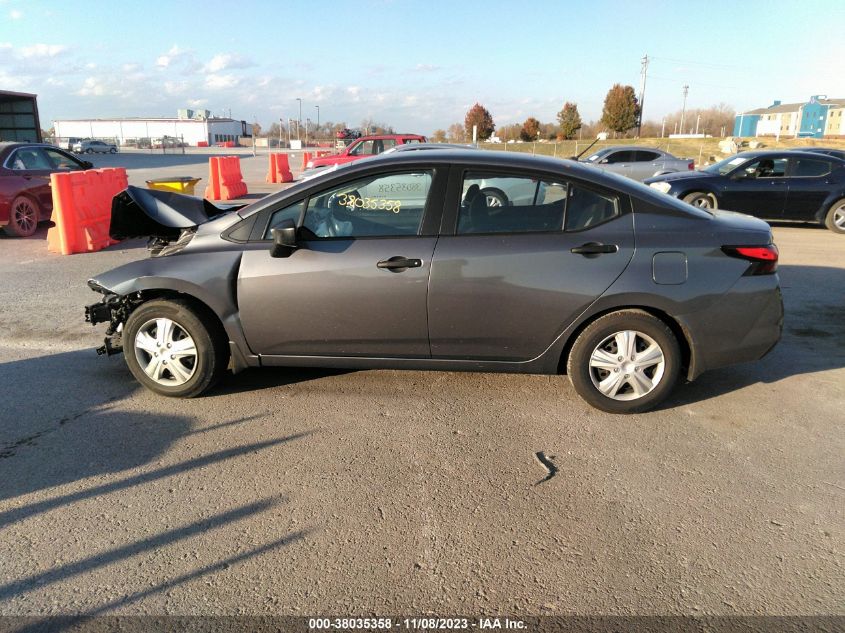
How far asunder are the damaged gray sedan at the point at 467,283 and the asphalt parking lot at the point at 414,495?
0.36 m

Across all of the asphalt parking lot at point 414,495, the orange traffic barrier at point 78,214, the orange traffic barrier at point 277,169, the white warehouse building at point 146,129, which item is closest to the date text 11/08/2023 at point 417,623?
the asphalt parking lot at point 414,495

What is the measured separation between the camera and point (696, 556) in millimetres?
2742

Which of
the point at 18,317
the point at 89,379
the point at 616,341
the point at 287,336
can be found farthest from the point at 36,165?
the point at 616,341

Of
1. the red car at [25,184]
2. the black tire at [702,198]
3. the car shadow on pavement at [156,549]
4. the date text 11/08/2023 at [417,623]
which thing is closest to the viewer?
the date text 11/08/2023 at [417,623]

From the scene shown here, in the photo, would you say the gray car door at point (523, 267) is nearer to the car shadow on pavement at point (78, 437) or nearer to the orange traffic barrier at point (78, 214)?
the car shadow on pavement at point (78, 437)

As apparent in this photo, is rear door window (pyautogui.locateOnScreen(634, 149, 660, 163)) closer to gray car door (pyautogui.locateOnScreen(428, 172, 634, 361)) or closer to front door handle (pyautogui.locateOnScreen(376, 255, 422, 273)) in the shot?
gray car door (pyautogui.locateOnScreen(428, 172, 634, 361))

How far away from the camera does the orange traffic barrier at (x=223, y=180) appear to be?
17234 mm

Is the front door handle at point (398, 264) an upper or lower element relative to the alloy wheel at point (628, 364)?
upper

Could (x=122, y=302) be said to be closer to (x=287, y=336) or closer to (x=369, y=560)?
(x=287, y=336)

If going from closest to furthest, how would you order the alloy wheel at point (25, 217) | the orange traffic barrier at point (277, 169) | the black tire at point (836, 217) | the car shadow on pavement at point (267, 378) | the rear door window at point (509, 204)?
the rear door window at point (509, 204)
the car shadow on pavement at point (267, 378)
the alloy wheel at point (25, 217)
the black tire at point (836, 217)
the orange traffic barrier at point (277, 169)

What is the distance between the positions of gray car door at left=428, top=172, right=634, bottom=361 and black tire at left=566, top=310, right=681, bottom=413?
→ 0.63 feet

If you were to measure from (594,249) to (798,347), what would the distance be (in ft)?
9.30

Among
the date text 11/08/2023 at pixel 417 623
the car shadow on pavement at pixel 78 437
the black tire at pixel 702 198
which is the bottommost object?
the date text 11/08/2023 at pixel 417 623

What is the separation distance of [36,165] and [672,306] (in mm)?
11420
